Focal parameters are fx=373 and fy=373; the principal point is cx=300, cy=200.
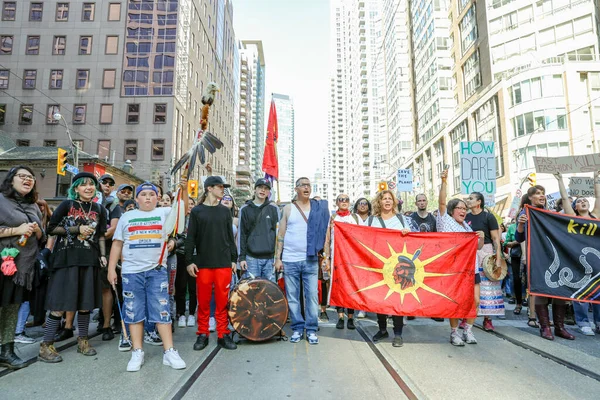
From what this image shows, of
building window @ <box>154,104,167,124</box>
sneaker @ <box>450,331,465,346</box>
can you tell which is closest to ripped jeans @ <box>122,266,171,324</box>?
sneaker @ <box>450,331,465,346</box>

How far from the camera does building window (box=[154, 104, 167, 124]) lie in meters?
38.7

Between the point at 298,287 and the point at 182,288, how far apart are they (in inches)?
83.3

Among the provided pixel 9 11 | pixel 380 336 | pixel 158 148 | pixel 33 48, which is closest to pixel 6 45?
pixel 33 48

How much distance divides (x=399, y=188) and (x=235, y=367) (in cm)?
1525

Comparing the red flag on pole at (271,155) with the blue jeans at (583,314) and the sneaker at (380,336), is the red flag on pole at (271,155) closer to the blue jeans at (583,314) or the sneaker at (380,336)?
the sneaker at (380,336)

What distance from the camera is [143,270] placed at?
401 centimetres

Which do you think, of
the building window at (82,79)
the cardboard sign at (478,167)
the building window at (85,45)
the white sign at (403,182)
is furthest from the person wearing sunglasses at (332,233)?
the building window at (85,45)

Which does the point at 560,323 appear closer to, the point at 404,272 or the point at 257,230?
the point at 404,272

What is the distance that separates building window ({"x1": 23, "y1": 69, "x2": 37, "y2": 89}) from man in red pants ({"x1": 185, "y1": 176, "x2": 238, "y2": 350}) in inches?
1784

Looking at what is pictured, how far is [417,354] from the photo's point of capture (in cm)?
429

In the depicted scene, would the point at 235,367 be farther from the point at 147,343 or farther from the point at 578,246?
the point at 578,246

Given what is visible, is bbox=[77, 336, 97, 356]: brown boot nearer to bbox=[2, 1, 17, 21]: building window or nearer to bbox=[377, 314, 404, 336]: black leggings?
bbox=[377, 314, 404, 336]: black leggings

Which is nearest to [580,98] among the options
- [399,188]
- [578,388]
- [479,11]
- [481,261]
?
[479,11]

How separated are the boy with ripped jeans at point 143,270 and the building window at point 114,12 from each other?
44.5m
